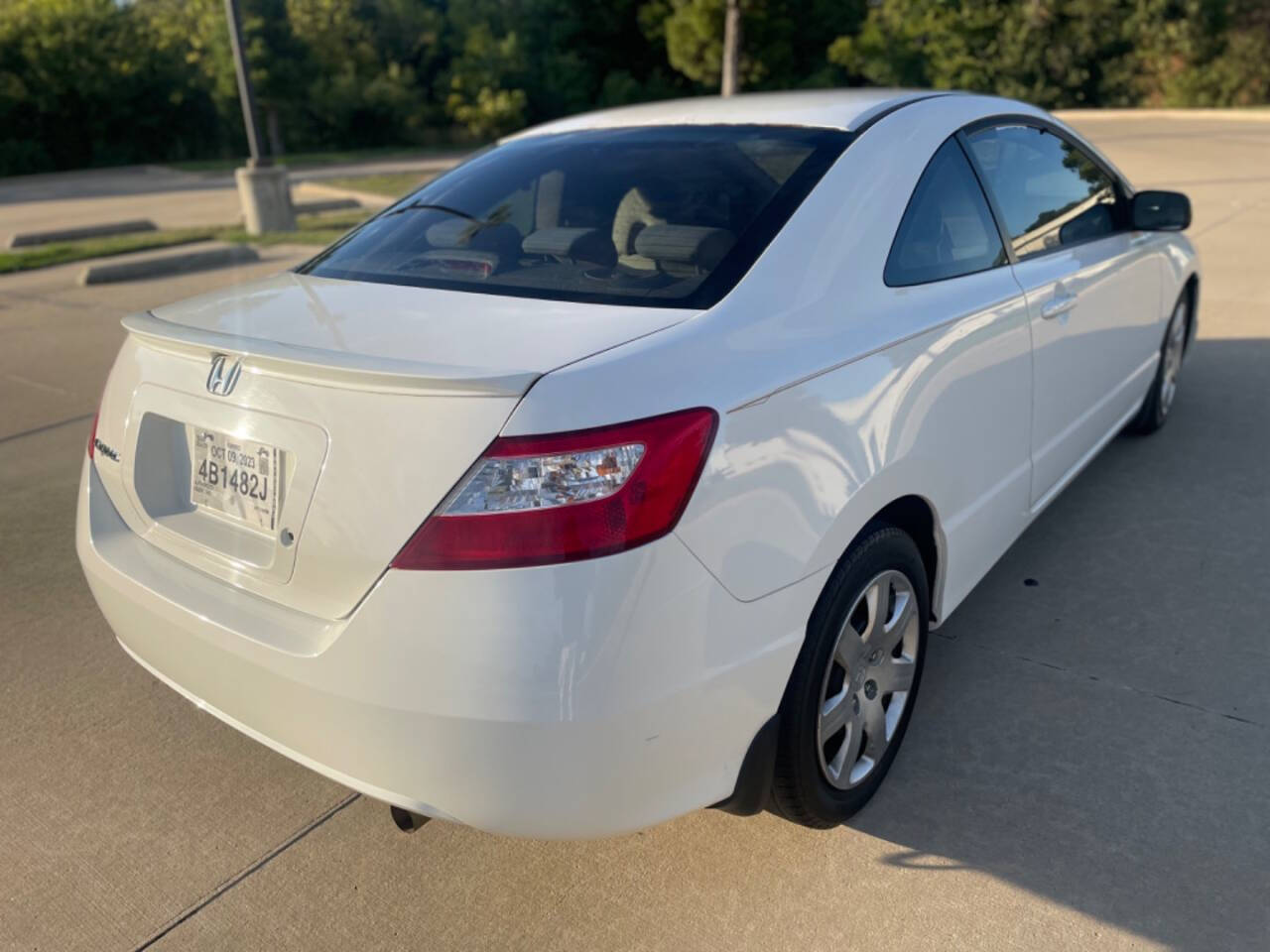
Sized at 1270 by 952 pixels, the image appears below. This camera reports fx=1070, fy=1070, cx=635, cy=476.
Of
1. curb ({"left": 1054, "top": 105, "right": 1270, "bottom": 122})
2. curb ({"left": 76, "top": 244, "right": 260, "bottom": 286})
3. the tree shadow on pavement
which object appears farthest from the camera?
curb ({"left": 1054, "top": 105, "right": 1270, "bottom": 122})

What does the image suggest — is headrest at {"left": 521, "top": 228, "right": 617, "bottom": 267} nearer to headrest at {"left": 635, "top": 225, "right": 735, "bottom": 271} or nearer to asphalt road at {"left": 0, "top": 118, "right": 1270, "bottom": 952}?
headrest at {"left": 635, "top": 225, "right": 735, "bottom": 271}

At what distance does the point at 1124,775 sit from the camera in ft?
8.63

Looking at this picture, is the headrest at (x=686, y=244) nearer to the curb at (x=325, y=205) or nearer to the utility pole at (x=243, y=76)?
the utility pole at (x=243, y=76)

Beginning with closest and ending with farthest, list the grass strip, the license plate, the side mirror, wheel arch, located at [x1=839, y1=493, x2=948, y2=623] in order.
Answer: the license plate, wheel arch, located at [x1=839, y1=493, x2=948, y2=623], the side mirror, the grass strip

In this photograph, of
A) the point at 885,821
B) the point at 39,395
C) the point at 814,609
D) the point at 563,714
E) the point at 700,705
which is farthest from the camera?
the point at 39,395

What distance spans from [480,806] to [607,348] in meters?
0.85

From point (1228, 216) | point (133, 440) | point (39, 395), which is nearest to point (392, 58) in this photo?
point (1228, 216)

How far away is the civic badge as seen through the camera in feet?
6.93

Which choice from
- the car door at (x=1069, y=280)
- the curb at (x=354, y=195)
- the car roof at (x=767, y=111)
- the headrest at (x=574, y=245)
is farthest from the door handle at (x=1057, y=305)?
the curb at (x=354, y=195)

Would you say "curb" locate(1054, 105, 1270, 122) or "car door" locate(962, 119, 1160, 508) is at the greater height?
"car door" locate(962, 119, 1160, 508)

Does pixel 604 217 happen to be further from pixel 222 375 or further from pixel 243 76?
pixel 243 76

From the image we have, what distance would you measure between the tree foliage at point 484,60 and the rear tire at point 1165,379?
2700 cm

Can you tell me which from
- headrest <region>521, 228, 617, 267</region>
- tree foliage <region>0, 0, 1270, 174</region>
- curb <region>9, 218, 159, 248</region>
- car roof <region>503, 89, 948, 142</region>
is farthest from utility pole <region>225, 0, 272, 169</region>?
tree foliage <region>0, 0, 1270, 174</region>

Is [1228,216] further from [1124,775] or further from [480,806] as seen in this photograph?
[480,806]
